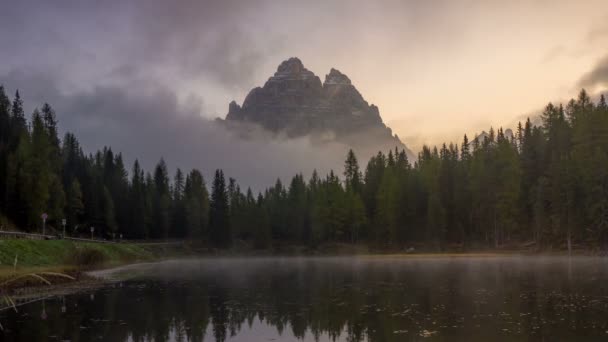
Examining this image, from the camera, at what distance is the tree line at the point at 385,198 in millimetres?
79500

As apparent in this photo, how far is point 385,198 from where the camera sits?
367 feet

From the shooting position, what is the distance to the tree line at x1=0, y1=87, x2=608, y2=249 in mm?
79500

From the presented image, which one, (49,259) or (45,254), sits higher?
(45,254)

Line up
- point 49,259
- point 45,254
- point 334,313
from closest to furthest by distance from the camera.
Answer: point 334,313
point 49,259
point 45,254

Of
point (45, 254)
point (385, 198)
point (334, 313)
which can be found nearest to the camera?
point (334, 313)

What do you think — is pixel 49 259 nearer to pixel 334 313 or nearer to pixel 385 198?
pixel 334 313

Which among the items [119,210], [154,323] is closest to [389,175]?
[119,210]

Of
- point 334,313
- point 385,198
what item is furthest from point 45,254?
point 385,198

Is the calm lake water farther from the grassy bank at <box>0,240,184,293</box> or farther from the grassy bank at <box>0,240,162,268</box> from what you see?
the grassy bank at <box>0,240,162,268</box>

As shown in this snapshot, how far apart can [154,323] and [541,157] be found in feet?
282

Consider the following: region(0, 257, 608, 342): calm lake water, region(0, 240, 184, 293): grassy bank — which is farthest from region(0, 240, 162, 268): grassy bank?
region(0, 257, 608, 342): calm lake water

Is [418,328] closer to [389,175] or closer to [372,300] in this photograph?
[372,300]

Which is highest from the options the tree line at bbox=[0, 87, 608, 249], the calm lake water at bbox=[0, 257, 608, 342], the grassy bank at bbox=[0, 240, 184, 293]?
the tree line at bbox=[0, 87, 608, 249]

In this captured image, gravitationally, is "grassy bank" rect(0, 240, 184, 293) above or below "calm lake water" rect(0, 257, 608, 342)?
above
